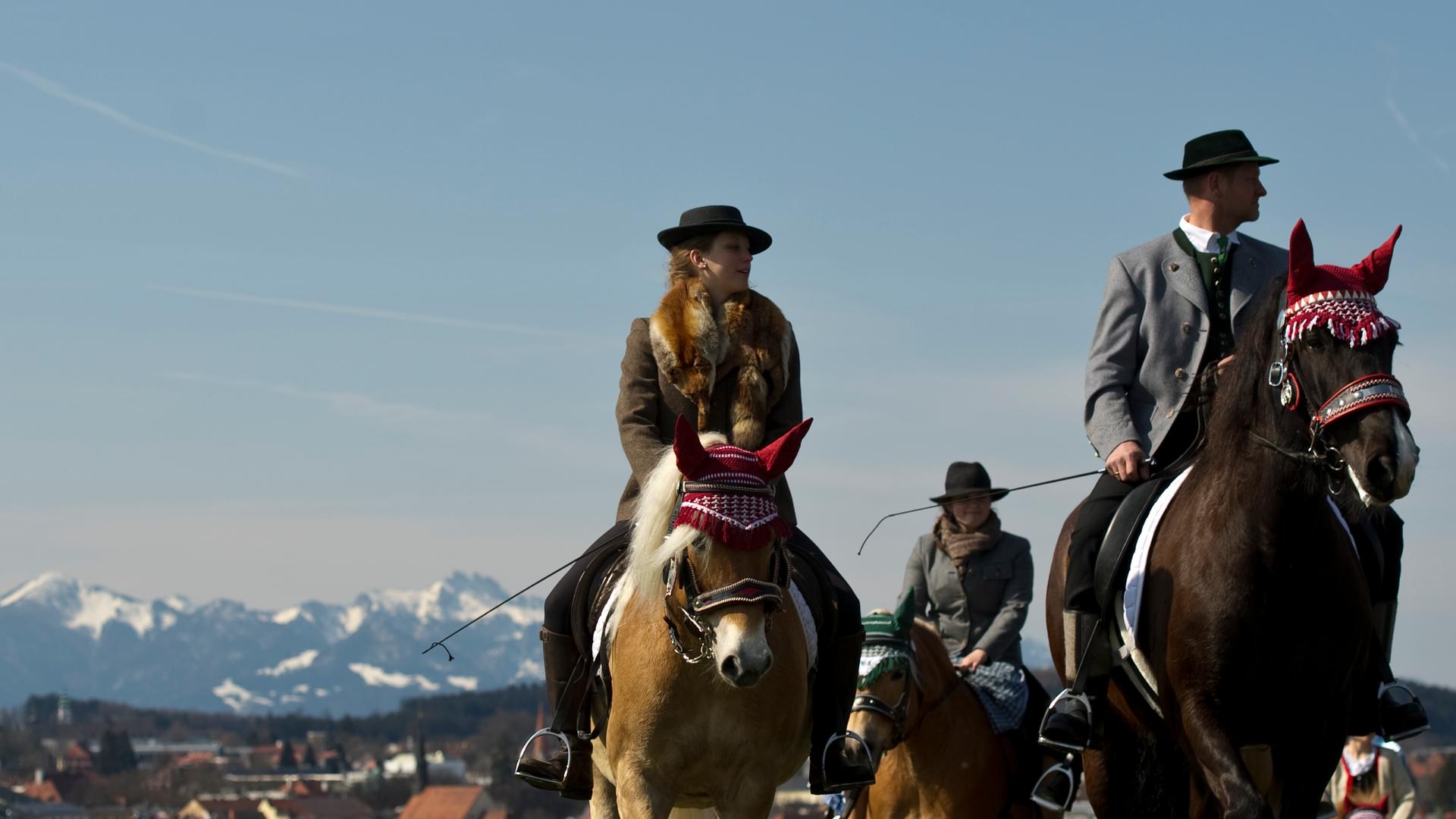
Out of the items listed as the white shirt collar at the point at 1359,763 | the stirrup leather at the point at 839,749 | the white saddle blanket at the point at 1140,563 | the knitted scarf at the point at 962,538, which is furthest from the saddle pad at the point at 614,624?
the white shirt collar at the point at 1359,763

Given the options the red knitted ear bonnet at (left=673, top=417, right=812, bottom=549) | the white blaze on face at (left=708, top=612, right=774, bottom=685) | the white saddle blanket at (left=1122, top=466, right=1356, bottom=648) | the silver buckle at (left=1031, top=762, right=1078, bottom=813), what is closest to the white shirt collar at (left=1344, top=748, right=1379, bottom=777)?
the silver buckle at (left=1031, top=762, right=1078, bottom=813)

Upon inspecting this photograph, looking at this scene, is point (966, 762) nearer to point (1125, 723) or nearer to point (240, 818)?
point (1125, 723)

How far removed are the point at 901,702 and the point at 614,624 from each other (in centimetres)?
419

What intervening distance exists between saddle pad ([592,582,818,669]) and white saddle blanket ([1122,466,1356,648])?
1.66 meters

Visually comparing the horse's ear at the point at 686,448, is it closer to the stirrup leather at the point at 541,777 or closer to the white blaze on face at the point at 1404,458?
the stirrup leather at the point at 541,777

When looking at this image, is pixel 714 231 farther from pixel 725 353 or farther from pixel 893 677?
pixel 893 677

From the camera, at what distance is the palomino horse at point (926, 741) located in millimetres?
14094

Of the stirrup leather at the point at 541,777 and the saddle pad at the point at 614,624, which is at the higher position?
the saddle pad at the point at 614,624

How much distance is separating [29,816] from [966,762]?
200m

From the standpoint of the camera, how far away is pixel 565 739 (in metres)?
10.8

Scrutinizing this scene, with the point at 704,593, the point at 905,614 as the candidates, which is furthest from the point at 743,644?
the point at 905,614

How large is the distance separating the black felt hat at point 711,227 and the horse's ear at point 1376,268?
12.0ft

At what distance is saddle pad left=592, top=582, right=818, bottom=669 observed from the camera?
10.5 m

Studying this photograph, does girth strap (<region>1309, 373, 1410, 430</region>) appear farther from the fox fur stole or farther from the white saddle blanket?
the fox fur stole
